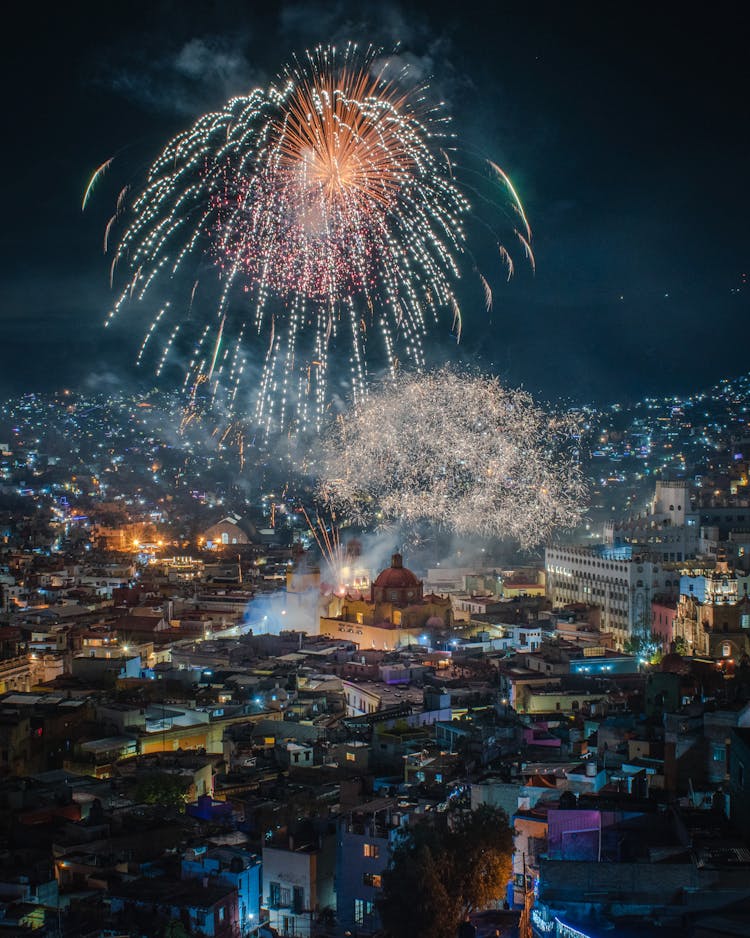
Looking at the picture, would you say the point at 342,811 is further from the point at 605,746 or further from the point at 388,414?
the point at 388,414

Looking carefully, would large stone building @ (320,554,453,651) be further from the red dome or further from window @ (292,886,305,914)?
window @ (292,886,305,914)

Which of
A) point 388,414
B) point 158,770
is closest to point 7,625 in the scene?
point 388,414

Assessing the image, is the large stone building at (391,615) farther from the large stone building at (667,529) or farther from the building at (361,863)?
the building at (361,863)

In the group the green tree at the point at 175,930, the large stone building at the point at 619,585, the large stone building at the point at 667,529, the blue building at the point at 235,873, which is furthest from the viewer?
the large stone building at the point at 667,529

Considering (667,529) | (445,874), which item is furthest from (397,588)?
(445,874)

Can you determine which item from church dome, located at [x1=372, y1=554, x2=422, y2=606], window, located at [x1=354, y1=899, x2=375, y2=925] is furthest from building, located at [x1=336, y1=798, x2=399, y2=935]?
church dome, located at [x1=372, y1=554, x2=422, y2=606]

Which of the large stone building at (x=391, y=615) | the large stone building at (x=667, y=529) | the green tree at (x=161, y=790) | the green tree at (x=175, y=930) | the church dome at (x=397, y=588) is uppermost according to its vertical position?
the large stone building at (x=667, y=529)

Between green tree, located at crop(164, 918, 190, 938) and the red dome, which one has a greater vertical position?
the red dome

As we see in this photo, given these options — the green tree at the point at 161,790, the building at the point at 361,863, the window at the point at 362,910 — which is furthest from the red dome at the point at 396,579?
the window at the point at 362,910
